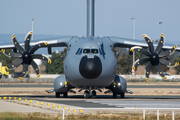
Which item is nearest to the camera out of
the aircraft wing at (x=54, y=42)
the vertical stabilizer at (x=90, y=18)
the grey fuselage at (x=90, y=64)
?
the grey fuselage at (x=90, y=64)

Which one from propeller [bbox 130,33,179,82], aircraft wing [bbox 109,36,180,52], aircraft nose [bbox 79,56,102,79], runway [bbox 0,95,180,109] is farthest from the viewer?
aircraft wing [bbox 109,36,180,52]

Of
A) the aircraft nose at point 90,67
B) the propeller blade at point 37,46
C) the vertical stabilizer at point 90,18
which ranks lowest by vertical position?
the aircraft nose at point 90,67

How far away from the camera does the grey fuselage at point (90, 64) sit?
55.8ft

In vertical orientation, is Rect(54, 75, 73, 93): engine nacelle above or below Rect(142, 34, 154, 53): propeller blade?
below

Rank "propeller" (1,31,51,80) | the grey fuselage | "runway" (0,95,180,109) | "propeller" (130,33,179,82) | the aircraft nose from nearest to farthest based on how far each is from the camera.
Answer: "runway" (0,95,180,109) → the aircraft nose → the grey fuselage → "propeller" (130,33,179,82) → "propeller" (1,31,51,80)

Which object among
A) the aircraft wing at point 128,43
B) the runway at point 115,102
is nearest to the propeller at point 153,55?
the aircraft wing at point 128,43

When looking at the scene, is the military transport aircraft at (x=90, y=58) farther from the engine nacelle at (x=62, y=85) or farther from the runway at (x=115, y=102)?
the runway at (x=115, y=102)

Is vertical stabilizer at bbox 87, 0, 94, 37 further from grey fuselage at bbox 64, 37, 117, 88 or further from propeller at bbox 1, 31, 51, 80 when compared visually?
grey fuselage at bbox 64, 37, 117, 88

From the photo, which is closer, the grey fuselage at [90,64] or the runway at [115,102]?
the runway at [115,102]

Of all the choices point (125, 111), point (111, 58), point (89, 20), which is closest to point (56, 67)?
point (89, 20)

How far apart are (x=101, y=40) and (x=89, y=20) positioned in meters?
3.75

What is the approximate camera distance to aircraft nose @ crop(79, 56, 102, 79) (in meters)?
16.8

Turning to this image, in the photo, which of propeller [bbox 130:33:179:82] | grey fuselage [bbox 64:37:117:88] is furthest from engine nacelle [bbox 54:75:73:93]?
propeller [bbox 130:33:179:82]

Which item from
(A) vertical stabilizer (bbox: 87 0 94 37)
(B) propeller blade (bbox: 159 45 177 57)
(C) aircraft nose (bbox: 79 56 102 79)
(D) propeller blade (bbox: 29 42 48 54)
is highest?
(A) vertical stabilizer (bbox: 87 0 94 37)
